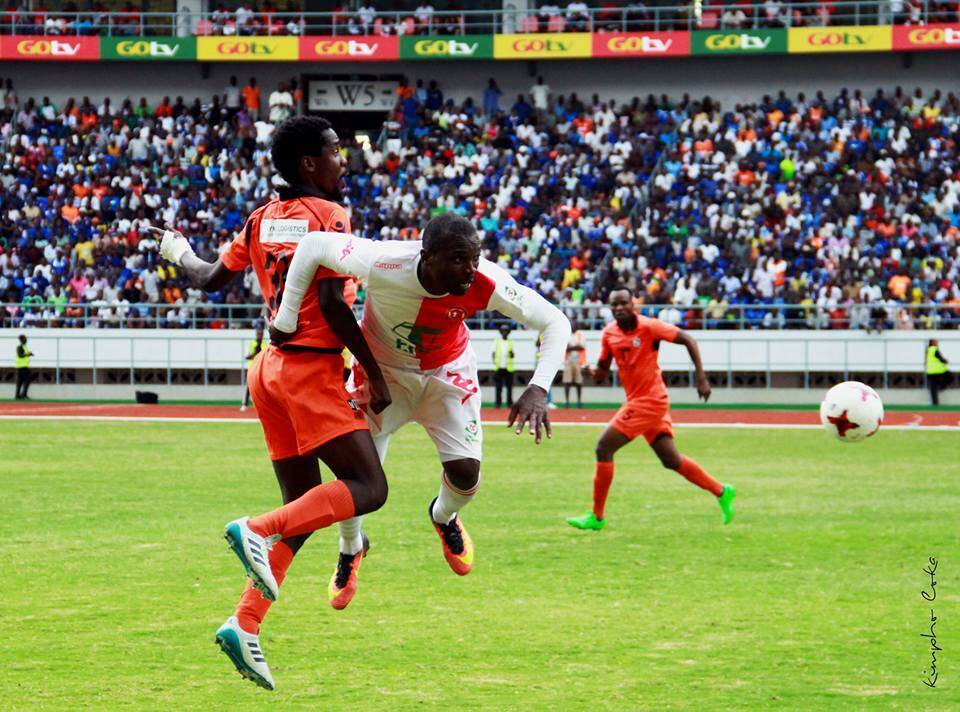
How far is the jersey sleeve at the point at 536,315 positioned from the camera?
22.6 ft

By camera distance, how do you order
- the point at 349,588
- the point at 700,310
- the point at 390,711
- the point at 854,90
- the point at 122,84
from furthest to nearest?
the point at 122,84 → the point at 854,90 → the point at 700,310 → the point at 349,588 → the point at 390,711

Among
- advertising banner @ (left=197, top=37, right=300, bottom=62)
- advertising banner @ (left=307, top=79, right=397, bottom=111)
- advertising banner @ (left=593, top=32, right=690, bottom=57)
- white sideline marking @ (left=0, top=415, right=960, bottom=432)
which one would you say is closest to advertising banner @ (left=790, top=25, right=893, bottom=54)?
advertising banner @ (left=593, top=32, right=690, bottom=57)

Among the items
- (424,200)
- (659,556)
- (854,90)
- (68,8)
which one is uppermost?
(68,8)

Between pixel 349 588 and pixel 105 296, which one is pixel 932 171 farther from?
pixel 349 588

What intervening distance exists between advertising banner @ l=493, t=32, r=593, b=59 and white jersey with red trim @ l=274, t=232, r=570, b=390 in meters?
36.1

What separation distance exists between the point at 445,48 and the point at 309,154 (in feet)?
120

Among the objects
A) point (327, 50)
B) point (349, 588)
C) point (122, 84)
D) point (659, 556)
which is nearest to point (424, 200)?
point (327, 50)

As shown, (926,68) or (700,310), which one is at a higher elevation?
(926,68)

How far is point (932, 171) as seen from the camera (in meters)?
36.6

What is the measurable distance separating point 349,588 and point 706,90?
37353 millimetres

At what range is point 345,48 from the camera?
4334cm

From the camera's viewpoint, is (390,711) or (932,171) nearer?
(390,711)

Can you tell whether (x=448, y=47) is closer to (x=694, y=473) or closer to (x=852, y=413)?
(x=694, y=473)

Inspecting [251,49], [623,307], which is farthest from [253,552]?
[251,49]
